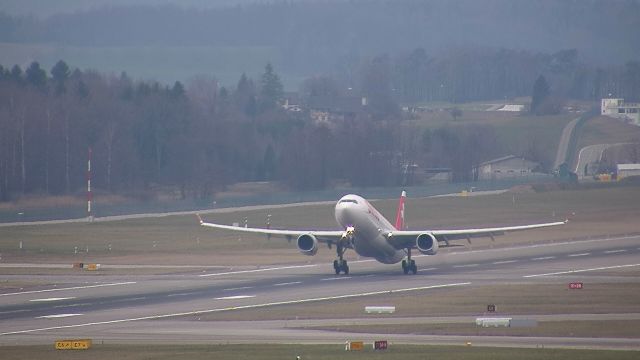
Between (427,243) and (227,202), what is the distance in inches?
1803

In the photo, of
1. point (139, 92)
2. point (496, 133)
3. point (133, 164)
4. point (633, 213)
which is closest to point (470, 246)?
point (633, 213)

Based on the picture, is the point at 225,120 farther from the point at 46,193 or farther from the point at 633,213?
the point at 633,213

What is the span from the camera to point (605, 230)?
96.1 meters

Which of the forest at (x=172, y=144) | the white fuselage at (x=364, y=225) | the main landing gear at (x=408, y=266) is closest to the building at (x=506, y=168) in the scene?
the forest at (x=172, y=144)

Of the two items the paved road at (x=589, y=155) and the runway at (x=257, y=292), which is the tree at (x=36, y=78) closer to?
the paved road at (x=589, y=155)

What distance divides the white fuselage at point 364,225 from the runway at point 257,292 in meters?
1.46

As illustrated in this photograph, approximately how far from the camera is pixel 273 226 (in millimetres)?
98750

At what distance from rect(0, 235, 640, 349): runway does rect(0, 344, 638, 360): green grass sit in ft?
5.63

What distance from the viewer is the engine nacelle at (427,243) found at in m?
66.3

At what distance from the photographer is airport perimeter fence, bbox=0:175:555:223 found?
10156 centimetres

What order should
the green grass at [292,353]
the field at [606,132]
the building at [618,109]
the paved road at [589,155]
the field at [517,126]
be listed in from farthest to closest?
the building at [618,109]
the field at [606,132]
the field at [517,126]
the paved road at [589,155]
the green grass at [292,353]

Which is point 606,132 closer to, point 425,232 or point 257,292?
point 425,232

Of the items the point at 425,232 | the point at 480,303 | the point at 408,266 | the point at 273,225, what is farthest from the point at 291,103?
the point at 480,303

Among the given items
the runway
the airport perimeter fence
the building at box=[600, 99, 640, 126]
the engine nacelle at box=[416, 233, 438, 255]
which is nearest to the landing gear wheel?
the runway
